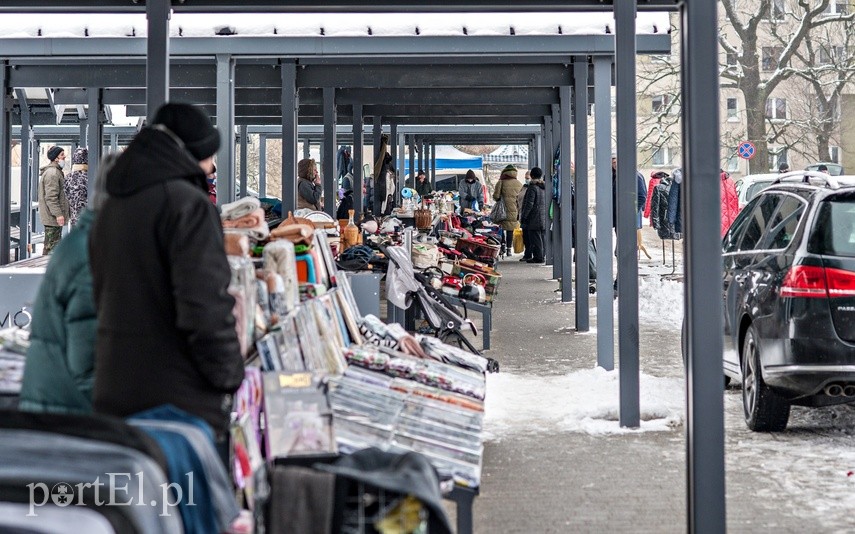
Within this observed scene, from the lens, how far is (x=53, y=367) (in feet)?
13.8

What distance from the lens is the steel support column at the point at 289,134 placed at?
14930 millimetres

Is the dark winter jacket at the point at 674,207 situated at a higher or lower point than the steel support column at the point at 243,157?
lower

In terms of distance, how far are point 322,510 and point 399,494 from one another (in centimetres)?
24

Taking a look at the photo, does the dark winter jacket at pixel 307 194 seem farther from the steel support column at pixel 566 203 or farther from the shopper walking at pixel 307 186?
the steel support column at pixel 566 203

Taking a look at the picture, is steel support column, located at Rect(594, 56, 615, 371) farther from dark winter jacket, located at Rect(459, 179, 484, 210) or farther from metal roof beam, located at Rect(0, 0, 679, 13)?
dark winter jacket, located at Rect(459, 179, 484, 210)

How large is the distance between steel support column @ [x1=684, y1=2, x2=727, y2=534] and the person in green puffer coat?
232 cm

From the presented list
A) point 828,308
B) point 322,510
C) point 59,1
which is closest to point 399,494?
point 322,510

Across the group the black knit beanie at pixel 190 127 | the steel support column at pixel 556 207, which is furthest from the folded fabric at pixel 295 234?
the steel support column at pixel 556 207

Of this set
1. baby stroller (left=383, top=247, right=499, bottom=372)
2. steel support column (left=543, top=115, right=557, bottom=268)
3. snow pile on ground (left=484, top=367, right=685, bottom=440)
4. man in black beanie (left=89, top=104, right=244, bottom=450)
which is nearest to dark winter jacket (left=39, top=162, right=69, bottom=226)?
steel support column (left=543, top=115, right=557, bottom=268)

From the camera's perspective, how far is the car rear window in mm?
7777

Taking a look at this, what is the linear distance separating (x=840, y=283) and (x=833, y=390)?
0.68m

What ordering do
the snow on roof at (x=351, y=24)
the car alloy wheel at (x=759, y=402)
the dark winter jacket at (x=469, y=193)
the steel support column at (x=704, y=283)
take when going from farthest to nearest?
the dark winter jacket at (x=469, y=193), the snow on roof at (x=351, y=24), the car alloy wheel at (x=759, y=402), the steel support column at (x=704, y=283)

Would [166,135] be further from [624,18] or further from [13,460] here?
[624,18]

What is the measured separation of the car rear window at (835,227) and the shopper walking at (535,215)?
16004 mm
